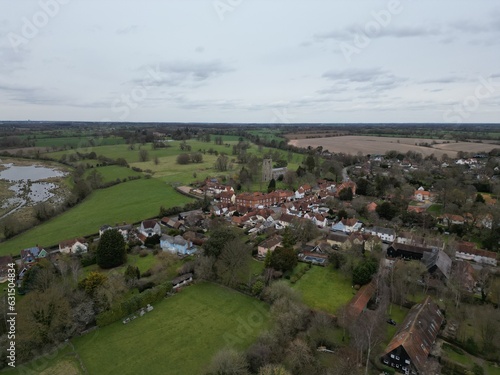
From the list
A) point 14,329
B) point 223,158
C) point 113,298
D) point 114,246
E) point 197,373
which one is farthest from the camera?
point 223,158

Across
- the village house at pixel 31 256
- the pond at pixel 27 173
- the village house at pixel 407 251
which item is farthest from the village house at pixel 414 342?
the pond at pixel 27 173

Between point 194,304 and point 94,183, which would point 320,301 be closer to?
point 194,304

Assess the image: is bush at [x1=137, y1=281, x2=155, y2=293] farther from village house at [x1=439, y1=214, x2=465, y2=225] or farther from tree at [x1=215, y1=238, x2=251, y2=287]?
village house at [x1=439, y1=214, x2=465, y2=225]

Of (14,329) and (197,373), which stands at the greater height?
(14,329)

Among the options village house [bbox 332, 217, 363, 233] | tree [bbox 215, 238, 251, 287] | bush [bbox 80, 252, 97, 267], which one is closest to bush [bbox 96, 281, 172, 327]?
tree [bbox 215, 238, 251, 287]

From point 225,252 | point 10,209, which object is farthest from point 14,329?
point 10,209
